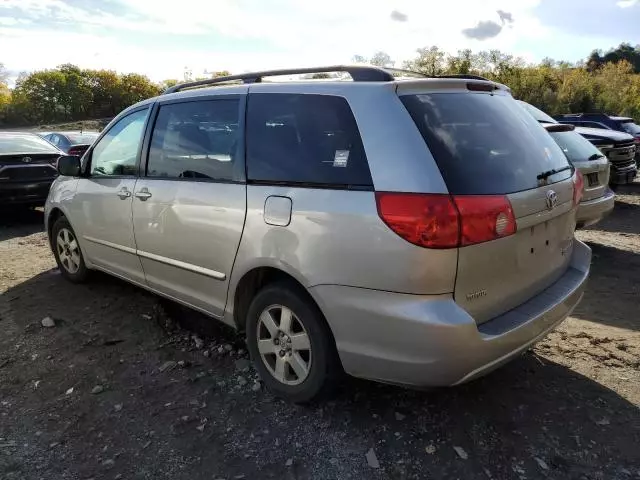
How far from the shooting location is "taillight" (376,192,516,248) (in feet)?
7.49

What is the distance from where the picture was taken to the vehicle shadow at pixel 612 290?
4246 mm

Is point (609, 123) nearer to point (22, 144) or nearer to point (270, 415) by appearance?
point (22, 144)

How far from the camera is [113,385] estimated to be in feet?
10.8

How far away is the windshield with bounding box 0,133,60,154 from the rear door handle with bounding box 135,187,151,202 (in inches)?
243

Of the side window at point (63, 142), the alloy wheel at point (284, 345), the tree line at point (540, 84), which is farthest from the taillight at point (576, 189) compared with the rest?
the tree line at point (540, 84)

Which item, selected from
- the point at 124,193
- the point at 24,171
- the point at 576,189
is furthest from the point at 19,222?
the point at 576,189

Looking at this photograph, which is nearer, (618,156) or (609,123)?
(618,156)

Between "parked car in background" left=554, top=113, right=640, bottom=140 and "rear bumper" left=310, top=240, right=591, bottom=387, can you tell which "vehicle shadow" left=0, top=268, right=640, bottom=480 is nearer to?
"rear bumper" left=310, top=240, right=591, bottom=387

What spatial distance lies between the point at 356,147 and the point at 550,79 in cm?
3491

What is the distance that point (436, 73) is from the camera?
24.8 m

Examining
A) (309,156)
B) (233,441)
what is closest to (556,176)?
(309,156)

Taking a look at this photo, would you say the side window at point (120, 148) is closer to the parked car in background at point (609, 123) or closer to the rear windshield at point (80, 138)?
the rear windshield at point (80, 138)

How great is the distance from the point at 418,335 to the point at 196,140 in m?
2.02

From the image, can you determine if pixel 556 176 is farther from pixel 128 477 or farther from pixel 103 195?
pixel 103 195
